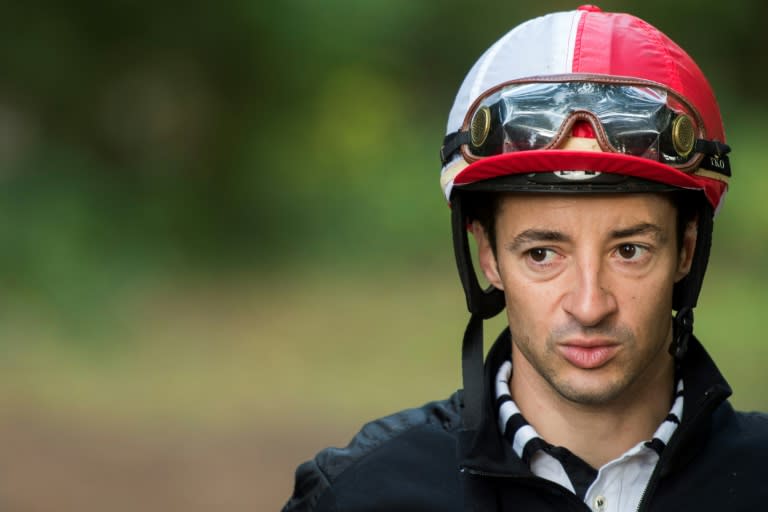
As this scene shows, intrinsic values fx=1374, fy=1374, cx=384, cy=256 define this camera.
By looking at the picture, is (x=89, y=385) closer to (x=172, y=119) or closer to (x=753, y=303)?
(x=172, y=119)

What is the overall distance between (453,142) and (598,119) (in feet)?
1.26

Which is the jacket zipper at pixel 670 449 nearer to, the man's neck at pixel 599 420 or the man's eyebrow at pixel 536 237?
the man's neck at pixel 599 420

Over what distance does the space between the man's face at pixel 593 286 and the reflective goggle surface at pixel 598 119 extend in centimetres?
12

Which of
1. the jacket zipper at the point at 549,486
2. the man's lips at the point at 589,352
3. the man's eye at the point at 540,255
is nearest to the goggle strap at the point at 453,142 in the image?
the man's eye at the point at 540,255

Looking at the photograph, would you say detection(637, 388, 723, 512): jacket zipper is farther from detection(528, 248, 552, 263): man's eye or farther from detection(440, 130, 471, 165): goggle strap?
detection(440, 130, 471, 165): goggle strap

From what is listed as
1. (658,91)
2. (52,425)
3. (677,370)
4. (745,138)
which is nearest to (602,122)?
(658,91)

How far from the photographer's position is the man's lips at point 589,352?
9.39 ft

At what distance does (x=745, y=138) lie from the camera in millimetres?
9922

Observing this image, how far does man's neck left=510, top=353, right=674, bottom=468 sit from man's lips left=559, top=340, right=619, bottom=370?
0.13 m

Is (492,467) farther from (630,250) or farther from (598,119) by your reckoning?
(598,119)

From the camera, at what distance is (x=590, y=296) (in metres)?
2.84

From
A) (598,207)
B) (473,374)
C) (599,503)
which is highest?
(598,207)

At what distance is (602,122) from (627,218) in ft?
0.69

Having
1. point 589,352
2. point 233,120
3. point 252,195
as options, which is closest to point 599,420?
point 589,352
